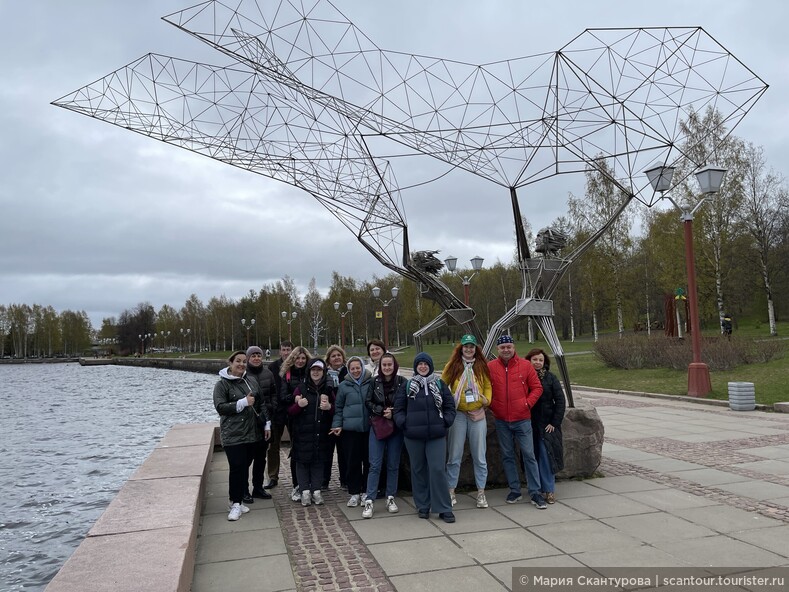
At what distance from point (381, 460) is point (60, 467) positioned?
8724 mm

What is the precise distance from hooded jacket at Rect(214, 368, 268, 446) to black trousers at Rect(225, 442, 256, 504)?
0.07 meters

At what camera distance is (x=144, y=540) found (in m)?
4.25

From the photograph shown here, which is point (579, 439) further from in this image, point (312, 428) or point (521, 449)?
point (312, 428)

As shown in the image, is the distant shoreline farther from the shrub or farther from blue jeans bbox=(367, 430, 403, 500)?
blue jeans bbox=(367, 430, 403, 500)

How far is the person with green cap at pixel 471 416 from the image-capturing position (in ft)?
20.1

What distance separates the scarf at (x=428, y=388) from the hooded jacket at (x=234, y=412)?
166cm

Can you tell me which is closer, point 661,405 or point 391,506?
point 391,506

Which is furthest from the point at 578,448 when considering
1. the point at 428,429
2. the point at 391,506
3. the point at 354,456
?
the point at 354,456

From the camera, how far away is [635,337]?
22484mm

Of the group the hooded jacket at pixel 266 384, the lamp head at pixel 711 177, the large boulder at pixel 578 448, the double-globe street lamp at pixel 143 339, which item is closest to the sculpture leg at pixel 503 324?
the large boulder at pixel 578 448

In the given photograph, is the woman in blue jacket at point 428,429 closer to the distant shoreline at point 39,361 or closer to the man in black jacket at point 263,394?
the man in black jacket at point 263,394

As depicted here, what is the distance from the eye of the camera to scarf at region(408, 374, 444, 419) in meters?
5.86

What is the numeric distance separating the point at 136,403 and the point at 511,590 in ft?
87.3

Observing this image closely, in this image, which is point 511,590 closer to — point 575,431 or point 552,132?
point 575,431
